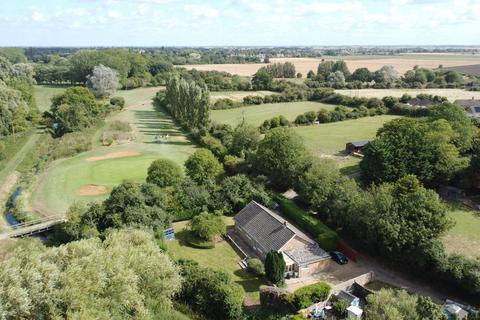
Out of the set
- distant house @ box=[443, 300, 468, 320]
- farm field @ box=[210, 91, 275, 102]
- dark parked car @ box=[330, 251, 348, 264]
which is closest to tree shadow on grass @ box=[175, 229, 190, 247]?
dark parked car @ box=[330, 251, 348, 264]

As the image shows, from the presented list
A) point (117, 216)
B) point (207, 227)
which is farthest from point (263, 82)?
point (117, 216)

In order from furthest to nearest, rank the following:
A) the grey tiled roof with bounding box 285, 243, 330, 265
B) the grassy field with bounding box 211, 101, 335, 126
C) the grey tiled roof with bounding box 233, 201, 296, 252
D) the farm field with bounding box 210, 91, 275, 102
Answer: the farm field with bounding box 210, 91, 275, 102, the grassy field with bounding box 211, 101, 335, 126, the grey tiled roof with bounding box 233, 201, 296, 252, the grey tiled roof with bounding box 285, 243, 330, 265

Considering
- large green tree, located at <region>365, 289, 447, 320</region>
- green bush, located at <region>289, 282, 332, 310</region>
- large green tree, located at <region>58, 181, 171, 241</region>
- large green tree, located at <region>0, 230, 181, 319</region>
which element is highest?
large green tree, located at <region>0, 230, 181, 319</region>

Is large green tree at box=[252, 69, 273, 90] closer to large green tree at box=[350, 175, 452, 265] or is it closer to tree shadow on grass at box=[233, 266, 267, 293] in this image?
large green tree at box=[350, 175, 452, 265]

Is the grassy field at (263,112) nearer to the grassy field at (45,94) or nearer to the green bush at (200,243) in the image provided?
the grassy field at (45,94)

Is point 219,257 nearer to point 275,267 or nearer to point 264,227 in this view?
point 264,227

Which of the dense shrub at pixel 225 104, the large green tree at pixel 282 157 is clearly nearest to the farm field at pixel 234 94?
the dense shrub at pixel 225 104
